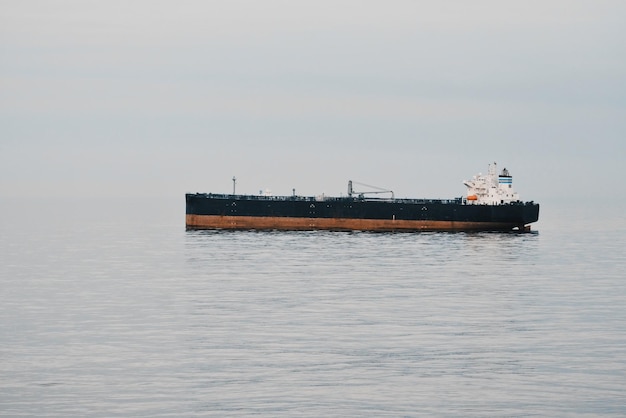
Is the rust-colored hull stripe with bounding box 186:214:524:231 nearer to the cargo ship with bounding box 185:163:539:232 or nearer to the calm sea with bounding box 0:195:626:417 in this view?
the cargo ship with bounding box 185:163:539:232

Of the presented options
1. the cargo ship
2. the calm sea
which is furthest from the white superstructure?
the calm sea

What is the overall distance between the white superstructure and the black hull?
1813 millimetres

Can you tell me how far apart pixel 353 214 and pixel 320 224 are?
4056 mm

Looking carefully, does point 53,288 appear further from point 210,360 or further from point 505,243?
point 505,243

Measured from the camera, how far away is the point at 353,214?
122688 mm

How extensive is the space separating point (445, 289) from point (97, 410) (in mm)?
33278

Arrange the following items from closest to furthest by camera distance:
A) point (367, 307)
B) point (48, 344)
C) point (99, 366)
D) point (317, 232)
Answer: point (99, 366) → point (48, 344) → point (367, 307) → point (317, 232)

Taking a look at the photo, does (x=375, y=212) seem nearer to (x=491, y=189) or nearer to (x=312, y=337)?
(x=491, y=189)

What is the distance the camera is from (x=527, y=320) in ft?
159

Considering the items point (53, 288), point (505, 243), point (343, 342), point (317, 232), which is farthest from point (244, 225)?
point (343, 342)

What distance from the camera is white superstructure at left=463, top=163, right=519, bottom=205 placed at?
122m

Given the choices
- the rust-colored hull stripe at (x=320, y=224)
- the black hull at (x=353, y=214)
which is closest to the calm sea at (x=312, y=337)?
the black hull at (x=353, y=214)

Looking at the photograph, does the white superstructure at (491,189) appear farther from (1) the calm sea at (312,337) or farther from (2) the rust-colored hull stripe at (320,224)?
(1) the calm sea at (312,337)

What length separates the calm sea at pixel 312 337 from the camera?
105ft
